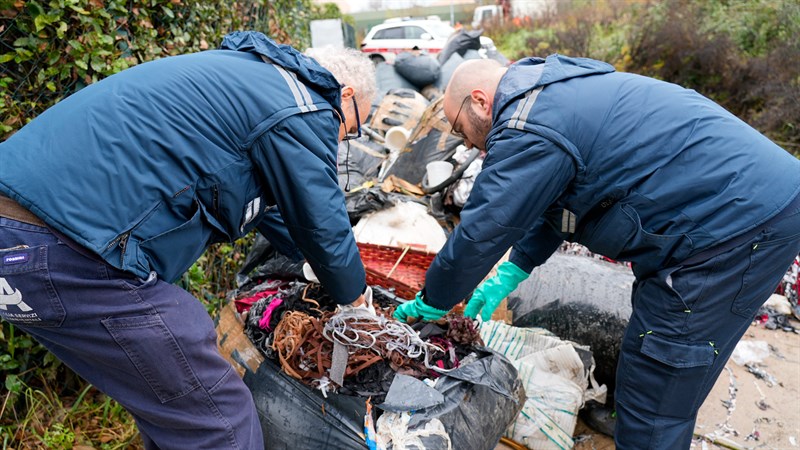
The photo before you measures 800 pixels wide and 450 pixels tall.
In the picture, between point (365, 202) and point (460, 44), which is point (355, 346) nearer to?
point (365, 202)

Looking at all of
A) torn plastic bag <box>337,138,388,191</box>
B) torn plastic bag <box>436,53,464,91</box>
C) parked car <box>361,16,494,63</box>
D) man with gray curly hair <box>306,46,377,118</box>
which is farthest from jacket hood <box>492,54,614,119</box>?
parked car <box>361,16,494,63</box>

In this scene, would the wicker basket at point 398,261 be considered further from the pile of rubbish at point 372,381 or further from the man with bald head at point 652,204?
the man with bald head at point 652,204

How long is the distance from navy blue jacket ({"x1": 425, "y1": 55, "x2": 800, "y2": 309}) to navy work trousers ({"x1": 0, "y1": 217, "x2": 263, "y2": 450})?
2.72ft

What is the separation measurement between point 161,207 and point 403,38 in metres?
12.2

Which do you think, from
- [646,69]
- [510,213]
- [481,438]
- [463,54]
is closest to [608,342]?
[481,438]

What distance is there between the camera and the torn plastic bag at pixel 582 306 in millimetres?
2418

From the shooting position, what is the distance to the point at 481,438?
174cm

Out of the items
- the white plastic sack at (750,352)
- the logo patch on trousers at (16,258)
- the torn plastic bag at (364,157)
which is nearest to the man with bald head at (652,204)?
the logo patch on trousers at (16,258)

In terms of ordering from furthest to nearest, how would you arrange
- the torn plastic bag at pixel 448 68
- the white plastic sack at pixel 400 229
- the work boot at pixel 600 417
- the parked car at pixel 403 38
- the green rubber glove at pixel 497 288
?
the parked car at pixel 403 38 → the torn plastic bag at pixel 448 68 → the white plastic sack at pixel 400 229 → the work boot at pixel 600 417 → the green rubber glove at pixel 497 288

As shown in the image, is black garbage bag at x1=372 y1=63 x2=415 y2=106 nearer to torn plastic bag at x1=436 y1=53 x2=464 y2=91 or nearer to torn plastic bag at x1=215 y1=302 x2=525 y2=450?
Answer: torn plastic bag at x1=436 y1=53 x2=464 y2=91

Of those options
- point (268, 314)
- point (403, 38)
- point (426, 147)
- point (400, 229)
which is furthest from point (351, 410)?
point (403, 38)

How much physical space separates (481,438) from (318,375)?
0.57m

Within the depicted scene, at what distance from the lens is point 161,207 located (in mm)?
1330

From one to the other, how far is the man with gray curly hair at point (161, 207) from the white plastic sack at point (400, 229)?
3.41 feet
